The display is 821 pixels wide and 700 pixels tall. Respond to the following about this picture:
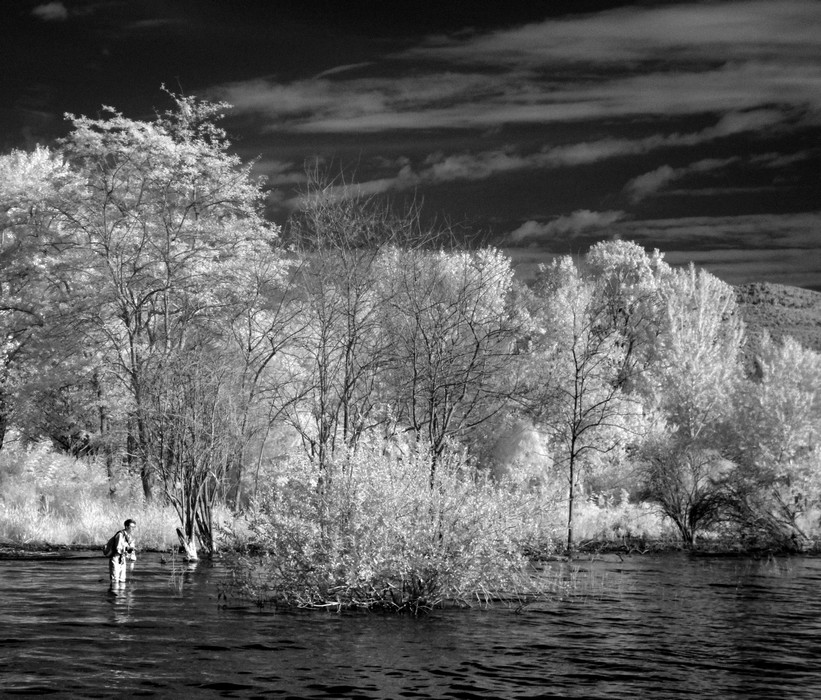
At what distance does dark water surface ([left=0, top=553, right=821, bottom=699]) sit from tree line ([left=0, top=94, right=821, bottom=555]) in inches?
254

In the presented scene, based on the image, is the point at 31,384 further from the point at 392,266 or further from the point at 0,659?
the point at 0,659

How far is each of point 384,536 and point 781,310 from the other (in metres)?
114

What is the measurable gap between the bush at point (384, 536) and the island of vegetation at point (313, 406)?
0.17 feet

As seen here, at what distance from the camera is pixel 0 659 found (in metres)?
14.5

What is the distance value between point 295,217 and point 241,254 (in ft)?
35.7

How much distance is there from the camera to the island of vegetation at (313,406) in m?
19.8

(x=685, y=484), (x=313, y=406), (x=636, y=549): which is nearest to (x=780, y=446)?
(x=685, y=484)

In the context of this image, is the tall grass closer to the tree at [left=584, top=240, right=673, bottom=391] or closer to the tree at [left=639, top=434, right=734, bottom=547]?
the tree at [left=639, top=434, right=734, bottom=547]

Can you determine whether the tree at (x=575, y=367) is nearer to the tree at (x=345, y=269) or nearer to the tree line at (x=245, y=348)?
the tree line at (x=245, y=348)

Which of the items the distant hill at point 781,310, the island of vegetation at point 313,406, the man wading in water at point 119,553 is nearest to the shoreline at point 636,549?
the island of vegetation at point 313,406

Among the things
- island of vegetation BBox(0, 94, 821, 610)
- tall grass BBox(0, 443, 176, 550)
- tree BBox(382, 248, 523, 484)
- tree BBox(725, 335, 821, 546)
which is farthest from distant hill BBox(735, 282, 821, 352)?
tree BBox(382, 248, 523, 484)

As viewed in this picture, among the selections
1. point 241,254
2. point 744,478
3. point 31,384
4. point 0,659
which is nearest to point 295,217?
point 241,254

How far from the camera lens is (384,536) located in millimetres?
18719

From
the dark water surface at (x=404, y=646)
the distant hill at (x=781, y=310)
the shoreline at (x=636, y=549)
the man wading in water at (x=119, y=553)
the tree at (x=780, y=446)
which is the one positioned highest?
the distant hill at (x=781, y=310)
